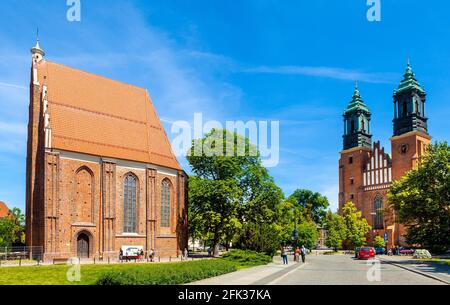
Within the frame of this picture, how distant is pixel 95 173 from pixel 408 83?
53177 mm

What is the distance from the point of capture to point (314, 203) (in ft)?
303

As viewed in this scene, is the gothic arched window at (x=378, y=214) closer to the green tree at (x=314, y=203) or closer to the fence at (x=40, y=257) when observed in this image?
the green tree at (x=314, y=203)

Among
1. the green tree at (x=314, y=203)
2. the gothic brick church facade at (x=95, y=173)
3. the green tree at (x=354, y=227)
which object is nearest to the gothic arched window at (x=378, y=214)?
the green tree at (x=354, y=227)

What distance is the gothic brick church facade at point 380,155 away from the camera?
6944 centimetres

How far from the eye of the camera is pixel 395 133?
7306 cm

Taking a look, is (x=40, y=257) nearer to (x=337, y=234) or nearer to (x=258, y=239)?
(x=258, y=239)

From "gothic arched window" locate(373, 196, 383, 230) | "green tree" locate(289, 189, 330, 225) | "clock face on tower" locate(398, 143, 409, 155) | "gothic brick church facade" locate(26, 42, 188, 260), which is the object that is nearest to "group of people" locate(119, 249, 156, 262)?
"gothic brick church facade" locate(26, 42, 188, 260)

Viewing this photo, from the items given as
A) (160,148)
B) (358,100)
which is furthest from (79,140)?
(358,100)

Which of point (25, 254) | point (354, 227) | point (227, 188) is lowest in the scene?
point (354, 227)

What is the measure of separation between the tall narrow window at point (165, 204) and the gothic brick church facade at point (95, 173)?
0.10 m

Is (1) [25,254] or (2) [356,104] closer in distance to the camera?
(1) [25,254]

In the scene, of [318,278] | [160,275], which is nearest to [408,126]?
[318,278]

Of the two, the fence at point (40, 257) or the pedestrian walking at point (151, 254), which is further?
the pedestrian walking at point (151, 254)
